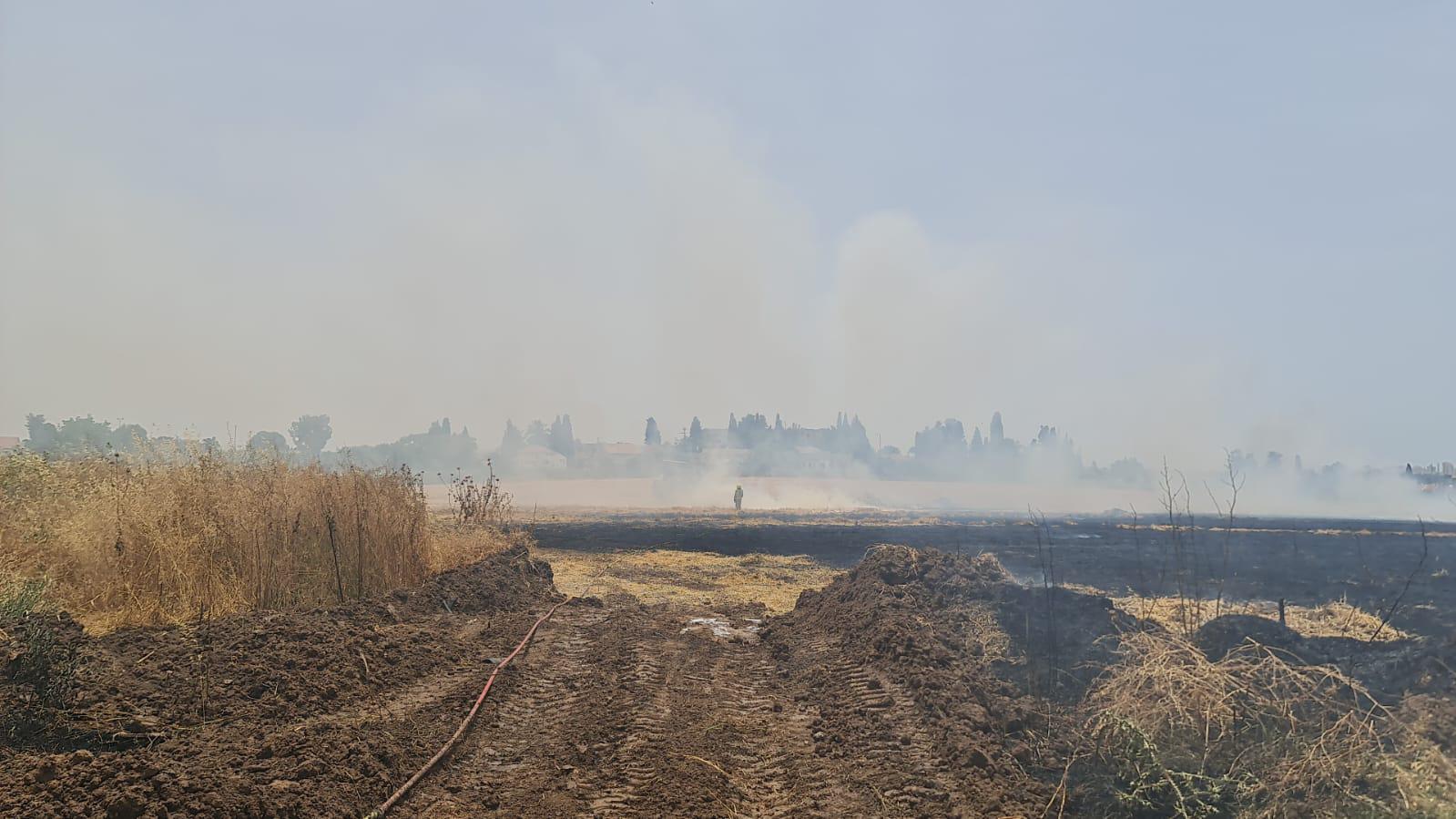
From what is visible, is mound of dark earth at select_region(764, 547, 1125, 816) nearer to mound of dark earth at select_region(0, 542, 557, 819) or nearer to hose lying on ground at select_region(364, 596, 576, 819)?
hose lying on ground at select_region(364, 596, 576, 819)

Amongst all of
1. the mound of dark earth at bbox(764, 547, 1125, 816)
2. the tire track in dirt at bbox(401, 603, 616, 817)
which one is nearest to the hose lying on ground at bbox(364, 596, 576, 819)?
the tire track in dirt at bbox(401, 603, 616, 817)

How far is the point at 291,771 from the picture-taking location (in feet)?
18.0

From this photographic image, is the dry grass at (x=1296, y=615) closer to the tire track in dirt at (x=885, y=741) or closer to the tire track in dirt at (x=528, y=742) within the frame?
the tire track in dirt at (x=885, y=741)

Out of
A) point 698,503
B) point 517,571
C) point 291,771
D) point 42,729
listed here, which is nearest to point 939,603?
point 517,571

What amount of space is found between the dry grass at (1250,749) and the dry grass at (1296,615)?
5432mm

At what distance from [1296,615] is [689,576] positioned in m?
13.7

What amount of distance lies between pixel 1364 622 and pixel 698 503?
72065mm

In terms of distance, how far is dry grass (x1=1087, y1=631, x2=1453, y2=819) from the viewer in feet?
16.7

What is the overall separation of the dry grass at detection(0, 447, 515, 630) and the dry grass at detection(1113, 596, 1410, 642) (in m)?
12.5

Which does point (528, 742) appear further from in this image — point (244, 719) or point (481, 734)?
point (244, 719)

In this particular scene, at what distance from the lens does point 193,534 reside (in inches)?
392

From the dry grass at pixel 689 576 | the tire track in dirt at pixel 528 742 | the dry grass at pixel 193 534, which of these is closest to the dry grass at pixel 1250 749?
the tire track in dirt at pixel 528 742

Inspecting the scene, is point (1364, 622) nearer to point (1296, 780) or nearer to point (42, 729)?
point (1296, 780)

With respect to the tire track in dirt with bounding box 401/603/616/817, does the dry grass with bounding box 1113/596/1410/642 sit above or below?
below
